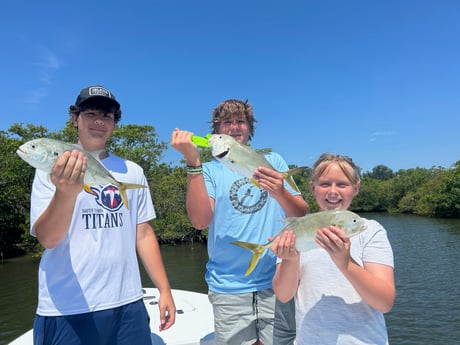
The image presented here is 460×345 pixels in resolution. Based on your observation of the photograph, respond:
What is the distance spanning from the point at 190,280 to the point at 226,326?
1979 centimetres

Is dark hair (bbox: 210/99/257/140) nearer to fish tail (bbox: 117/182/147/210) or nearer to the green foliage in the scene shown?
fish tail (bbox: 117/182/147/210)

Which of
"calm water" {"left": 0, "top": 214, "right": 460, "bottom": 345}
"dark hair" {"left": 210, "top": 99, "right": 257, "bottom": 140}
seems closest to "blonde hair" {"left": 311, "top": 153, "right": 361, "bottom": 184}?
"dark hair" {"left": 210, "top": 99, "right": 257, "bottom": 140}

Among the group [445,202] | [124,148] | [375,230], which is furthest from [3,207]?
[445,202]

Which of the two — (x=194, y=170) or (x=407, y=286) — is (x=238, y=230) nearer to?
(x=194, y=170)

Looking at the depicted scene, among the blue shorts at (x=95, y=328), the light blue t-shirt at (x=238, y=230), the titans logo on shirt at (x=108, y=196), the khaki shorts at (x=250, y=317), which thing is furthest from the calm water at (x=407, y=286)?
the titans logo on shirt at (x=108, y=196)

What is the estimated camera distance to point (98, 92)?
9.73 ft

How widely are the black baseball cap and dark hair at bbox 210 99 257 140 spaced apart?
105cm

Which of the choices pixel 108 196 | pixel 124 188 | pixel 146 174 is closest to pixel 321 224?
pixel 124 188

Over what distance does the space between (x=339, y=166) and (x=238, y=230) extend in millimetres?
1134

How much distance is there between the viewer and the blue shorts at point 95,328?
2541 millimetres

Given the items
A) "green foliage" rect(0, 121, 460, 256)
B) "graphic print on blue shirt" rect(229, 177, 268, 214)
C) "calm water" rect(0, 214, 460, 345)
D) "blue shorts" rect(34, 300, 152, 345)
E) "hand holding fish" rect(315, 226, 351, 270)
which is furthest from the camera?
"green foliage" rect(0, 121, 460, 256)

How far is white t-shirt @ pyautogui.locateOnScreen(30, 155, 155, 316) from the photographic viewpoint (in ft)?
8.46

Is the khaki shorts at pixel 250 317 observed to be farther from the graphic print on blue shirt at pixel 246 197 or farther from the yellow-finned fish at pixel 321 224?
the yellow-finned fish at pixel 321 224

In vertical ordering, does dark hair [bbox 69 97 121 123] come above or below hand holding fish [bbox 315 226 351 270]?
above
